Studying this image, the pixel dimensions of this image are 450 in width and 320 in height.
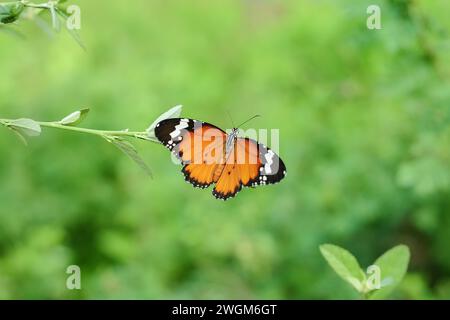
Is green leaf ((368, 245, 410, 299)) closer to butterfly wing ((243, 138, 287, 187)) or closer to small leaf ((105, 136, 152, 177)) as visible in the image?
butterfly wing ((243, 138, 287, 187))

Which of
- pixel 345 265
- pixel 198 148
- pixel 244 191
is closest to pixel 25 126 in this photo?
pixel 198 148

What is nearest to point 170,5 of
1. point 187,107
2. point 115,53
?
point 115,53

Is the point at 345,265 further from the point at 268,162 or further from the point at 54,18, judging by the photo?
the point at 54,18

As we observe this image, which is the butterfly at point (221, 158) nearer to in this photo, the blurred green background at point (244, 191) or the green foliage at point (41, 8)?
the green foliage at point (41, 8)

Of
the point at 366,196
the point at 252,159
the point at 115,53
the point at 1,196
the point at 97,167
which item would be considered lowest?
the point at 252,159

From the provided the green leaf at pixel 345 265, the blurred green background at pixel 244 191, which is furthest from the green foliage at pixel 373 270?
the blurred green background at pixel 244 191

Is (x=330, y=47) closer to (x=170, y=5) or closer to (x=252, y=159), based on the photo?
(x=170, y=5)
